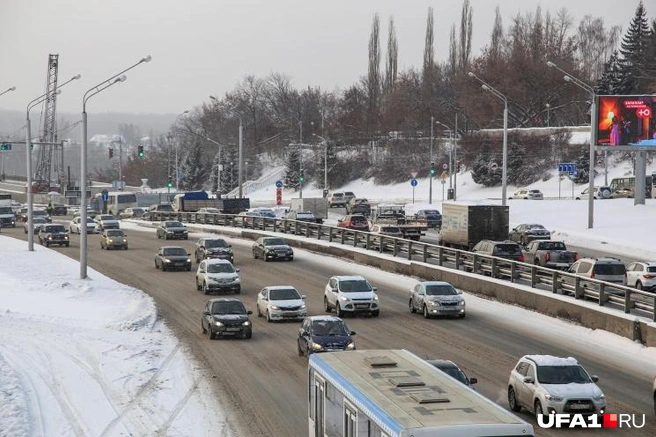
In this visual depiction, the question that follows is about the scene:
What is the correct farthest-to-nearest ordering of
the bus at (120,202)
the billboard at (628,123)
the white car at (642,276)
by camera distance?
the bus at (120,202)
the billboard at (628,123)
the white car at (642,276)

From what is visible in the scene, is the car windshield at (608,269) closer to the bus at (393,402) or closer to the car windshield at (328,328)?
the car windshield at (328,328)

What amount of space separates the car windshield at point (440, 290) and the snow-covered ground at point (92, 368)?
10076 mm

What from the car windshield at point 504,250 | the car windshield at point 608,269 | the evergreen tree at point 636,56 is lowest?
the car windshield at point 608,269

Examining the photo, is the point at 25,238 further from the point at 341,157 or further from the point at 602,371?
the point at 341,157

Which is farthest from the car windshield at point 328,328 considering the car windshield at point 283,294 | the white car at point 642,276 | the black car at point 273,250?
the black car at point 273,250

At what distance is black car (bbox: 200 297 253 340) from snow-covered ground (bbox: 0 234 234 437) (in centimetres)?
163

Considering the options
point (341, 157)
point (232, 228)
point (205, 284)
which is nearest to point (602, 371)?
point (205, 284)

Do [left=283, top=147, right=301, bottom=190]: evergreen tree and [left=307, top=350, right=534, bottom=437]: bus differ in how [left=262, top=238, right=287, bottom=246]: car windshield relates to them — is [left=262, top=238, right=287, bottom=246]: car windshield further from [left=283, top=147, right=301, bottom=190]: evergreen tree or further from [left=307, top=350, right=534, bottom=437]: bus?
[left=283, top=147, right=301, bottom=190]: evergreen tree

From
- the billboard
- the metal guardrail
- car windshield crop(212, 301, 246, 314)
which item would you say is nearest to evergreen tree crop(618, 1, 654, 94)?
the billboard

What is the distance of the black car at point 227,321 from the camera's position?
32.4 metres

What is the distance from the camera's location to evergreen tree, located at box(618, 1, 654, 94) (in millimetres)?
121750

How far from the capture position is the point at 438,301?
36.5 m

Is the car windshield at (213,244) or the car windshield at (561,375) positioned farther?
the car windshield at (213,244)

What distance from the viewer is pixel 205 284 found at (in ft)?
144
